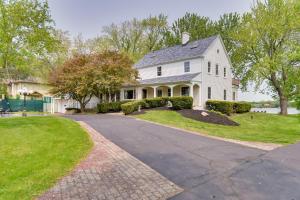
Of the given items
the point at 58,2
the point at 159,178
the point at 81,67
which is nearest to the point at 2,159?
the point at 159,178

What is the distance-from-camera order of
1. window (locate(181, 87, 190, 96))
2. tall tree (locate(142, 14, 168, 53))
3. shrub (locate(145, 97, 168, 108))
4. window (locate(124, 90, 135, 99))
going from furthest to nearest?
tall tree (locate(142, 14, 168, 53)), window (locate(124, 90, 135, 99)), window (locate(181, 87, 190, 96)), shrub (locate(145, 97, 168, 108))

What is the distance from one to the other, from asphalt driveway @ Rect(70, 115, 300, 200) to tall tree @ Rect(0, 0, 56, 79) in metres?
7.44

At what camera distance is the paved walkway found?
4.53 metres

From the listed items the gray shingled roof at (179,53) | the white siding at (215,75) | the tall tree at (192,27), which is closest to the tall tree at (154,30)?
the tall tree at (192,27)

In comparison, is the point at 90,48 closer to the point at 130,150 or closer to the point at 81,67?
the point at 81,67

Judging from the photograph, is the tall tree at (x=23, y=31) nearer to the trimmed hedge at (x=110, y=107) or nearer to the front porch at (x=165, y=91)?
the trimmed hedge at (x=110, y=107)

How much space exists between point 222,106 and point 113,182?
1972 cm

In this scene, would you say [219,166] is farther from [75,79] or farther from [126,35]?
[126,35]

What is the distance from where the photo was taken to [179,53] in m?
29.1

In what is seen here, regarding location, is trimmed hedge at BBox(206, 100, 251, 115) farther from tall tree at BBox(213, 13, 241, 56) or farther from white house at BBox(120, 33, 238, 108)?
tall tree at BBox(213, 13, 241, 56)

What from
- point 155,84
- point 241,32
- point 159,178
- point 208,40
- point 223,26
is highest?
point 223,26

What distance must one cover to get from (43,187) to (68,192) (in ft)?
1.99

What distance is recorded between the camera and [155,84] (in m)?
27.4

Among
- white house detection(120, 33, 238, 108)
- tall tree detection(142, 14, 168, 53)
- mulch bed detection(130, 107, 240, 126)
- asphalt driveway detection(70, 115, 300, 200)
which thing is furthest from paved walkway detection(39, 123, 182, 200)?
tall tree detection(142, 14, 168, 53)
